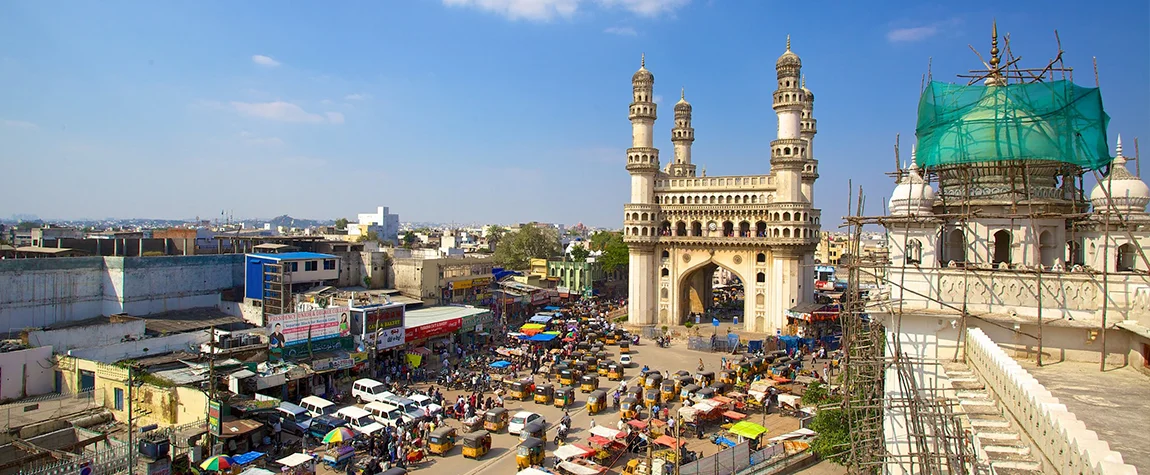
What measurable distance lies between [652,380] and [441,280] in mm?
15929

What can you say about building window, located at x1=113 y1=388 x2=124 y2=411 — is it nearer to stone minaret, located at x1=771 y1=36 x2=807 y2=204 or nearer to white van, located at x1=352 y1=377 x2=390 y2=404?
white van, located at x1=352 y1=377 x2=390 y2=404

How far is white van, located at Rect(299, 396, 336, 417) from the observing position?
1994cm

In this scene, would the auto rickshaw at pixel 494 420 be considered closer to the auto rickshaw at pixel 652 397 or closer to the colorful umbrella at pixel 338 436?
the colorful umbrella at pixel 338 436

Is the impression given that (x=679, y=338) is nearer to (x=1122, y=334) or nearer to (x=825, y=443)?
(x=825, y=443)

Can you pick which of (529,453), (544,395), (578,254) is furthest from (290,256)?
(578,254)

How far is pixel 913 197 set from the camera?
14.6 meters

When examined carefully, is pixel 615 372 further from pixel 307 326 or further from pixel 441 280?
pixel 441 280

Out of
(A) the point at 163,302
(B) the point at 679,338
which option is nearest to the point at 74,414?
(A) the point at 163,302

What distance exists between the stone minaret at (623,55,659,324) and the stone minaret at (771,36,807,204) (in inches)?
298

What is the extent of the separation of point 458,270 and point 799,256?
19748mm

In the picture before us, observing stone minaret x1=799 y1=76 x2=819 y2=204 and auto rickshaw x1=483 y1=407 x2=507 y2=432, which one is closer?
auto rickshaw x1=483 y1=407 x2=507 y2=432

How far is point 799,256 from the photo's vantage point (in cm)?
3778

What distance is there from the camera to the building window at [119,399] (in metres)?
19.6

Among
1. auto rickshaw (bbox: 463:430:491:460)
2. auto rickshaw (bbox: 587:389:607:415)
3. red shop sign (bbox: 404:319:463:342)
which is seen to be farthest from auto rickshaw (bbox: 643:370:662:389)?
red shop sign (bbox: 404:319:463:342)
